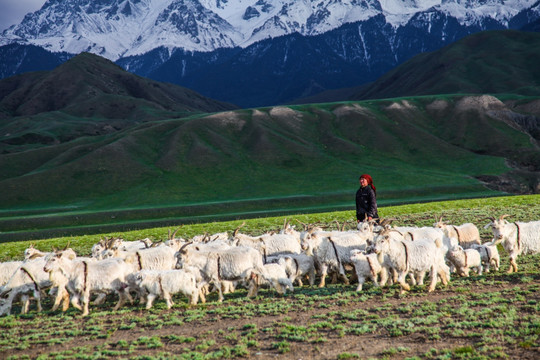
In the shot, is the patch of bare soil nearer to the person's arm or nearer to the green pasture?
the person's arm

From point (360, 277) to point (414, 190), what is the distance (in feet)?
249

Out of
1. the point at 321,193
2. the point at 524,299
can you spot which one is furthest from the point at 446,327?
the point at 321,193

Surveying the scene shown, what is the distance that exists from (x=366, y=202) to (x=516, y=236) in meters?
6.59

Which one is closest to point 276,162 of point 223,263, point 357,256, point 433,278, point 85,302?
point 223,263

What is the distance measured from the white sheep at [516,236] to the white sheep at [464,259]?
1399 mm

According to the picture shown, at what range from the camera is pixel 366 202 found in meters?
24.1

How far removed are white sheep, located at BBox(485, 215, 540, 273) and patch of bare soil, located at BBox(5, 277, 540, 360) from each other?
2791mm

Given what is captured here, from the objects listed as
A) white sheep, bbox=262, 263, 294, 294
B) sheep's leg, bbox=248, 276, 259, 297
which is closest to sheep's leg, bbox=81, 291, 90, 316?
sheep's leg, bbox=248, 276, 259, 297

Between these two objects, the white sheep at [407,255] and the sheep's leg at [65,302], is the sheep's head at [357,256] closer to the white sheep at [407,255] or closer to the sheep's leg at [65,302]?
the white sheep at [407,255]

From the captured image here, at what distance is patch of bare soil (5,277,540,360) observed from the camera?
41.7 ft

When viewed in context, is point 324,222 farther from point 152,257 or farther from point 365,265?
point 365,265

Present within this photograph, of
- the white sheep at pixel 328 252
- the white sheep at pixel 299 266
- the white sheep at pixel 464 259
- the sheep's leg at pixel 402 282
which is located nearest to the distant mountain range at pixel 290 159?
the white sheep at pixel 328 252

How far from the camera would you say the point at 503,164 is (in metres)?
115

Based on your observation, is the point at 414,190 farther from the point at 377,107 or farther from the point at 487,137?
the point at 377,107
